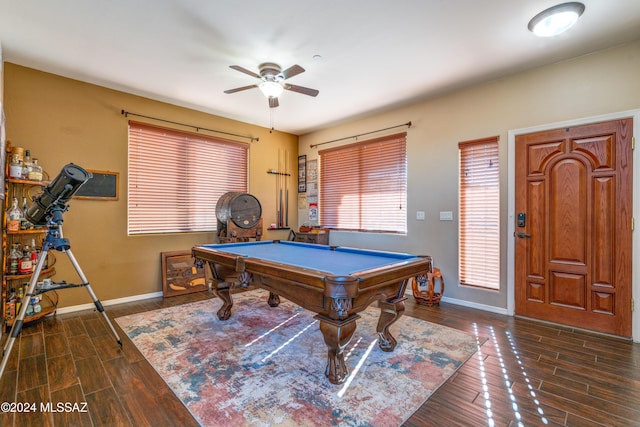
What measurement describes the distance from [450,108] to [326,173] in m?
2.33

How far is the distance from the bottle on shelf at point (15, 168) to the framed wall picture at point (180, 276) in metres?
1.72

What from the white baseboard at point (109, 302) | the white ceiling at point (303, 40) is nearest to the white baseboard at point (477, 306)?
the white ceiling at point (303, 40)

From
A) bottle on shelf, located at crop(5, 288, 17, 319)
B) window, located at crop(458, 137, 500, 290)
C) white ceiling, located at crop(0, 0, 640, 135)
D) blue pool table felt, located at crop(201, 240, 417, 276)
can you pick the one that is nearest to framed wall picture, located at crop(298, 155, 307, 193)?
white ceiling, located at crop(0, 0, 640, 135)

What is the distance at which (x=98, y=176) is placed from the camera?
3.60 metres

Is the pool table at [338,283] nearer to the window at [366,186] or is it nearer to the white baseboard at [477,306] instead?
the white baseboard at [477,306]

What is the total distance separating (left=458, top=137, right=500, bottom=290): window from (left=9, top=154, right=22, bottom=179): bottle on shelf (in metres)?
4.82

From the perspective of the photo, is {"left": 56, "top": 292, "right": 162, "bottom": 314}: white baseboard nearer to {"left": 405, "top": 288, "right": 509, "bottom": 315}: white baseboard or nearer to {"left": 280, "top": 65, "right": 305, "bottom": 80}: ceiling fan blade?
{"left": 280, "top": 65, "right": 305, "bottom": 80}: ceiling fan blade

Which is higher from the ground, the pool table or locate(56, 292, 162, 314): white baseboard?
the pool table

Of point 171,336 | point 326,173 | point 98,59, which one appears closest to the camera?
point 171,336

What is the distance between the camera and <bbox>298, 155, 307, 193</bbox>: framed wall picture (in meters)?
5.71

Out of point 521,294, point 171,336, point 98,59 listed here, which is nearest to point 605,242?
point 521,294

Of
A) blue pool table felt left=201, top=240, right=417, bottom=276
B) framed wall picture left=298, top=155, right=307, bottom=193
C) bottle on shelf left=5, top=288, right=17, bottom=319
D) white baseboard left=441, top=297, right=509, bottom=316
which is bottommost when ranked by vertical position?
white baseboard left=441, top=297, right=509, bottom=316

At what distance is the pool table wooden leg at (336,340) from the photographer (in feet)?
6.17

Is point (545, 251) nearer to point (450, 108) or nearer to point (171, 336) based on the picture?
point (450, 108)
